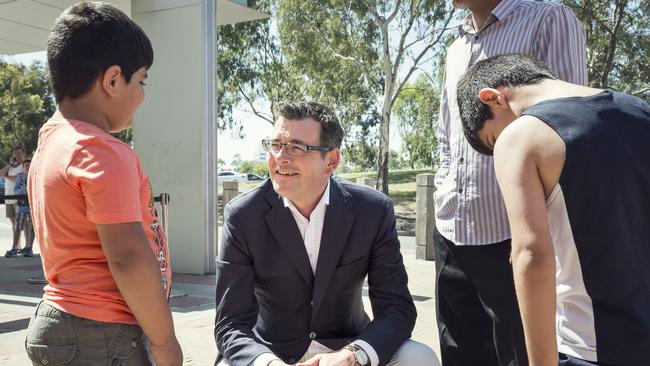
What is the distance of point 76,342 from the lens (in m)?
2.00

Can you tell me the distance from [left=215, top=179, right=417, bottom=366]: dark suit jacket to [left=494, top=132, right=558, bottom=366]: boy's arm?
1.10 metres

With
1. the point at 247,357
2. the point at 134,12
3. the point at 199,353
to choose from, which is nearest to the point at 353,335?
the point at 247,357

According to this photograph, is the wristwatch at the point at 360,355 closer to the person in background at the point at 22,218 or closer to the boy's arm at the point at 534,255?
the boy's arm at the point at 534,255

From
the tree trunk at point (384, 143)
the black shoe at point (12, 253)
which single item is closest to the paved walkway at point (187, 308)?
the black shoe at point (12, 253)

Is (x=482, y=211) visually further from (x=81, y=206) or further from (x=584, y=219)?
(x=81, y=206)

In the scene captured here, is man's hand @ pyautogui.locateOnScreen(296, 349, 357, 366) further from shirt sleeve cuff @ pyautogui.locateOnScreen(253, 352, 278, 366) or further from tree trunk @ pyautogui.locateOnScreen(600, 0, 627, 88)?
tree trunk @ pyautogui.locateOnScreen(600, 0, 627, 88)

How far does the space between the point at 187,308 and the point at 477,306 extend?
4256mm

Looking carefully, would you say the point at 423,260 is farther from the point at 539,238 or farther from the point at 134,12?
the point at 539,238

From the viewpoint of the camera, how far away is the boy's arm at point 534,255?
1.72 m

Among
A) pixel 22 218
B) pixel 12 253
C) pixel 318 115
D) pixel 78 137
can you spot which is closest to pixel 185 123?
pixel 22 218

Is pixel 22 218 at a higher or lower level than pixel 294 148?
lower

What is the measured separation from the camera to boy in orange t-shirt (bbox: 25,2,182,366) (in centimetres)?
193

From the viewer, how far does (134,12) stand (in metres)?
8.69

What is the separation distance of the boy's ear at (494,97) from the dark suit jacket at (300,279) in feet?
3.78
